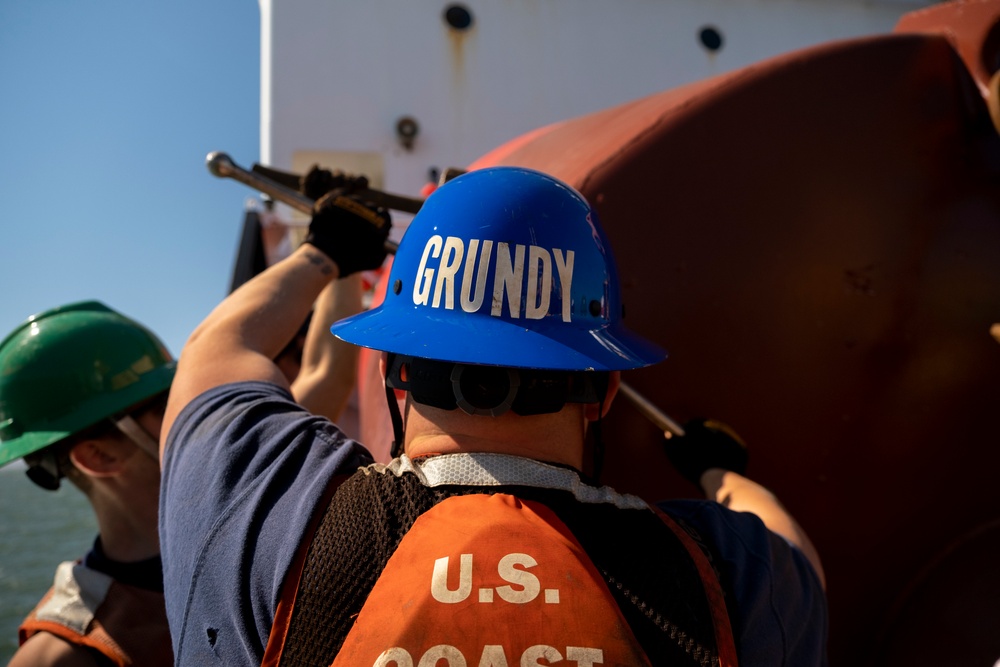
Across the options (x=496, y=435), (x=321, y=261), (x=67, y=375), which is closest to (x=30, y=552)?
(x=67, y=375)

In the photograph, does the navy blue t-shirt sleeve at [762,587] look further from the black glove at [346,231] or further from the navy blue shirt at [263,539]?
the black glove at [346,231]

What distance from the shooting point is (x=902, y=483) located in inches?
72.5

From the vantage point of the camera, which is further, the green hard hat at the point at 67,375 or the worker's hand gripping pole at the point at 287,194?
the green hard hat at the point at 67,375

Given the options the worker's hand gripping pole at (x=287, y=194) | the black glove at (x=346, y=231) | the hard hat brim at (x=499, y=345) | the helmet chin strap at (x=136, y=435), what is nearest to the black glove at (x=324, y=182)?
the worker's hand gripping pole at (x=287, y=194)

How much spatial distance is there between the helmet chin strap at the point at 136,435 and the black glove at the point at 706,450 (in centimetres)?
136

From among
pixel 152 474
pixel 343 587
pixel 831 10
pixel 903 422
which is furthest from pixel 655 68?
pixel 343 587

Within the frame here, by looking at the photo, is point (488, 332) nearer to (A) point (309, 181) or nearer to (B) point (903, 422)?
(A) point (309, 181)

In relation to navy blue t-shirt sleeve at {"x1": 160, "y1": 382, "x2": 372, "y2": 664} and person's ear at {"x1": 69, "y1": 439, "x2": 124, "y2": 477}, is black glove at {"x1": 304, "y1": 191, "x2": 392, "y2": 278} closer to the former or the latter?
navy blue t-shirt sleeve at {"x1": 160, "y1": 382, "x2": 372, "y2": 664}

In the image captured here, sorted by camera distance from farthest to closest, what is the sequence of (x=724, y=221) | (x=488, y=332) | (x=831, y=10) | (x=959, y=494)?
(x=831, y=10), (x=959, y=494), (x=724, y=221), (x=488, y=332)

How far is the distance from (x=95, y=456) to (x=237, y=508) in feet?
3.68

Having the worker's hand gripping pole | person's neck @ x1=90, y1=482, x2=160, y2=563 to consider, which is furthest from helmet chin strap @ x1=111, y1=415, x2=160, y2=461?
the worker's hand gripping pole

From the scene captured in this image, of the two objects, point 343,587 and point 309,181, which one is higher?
point 309,181

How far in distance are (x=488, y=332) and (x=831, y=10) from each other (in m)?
6.58

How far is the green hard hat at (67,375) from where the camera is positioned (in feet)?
6.28
